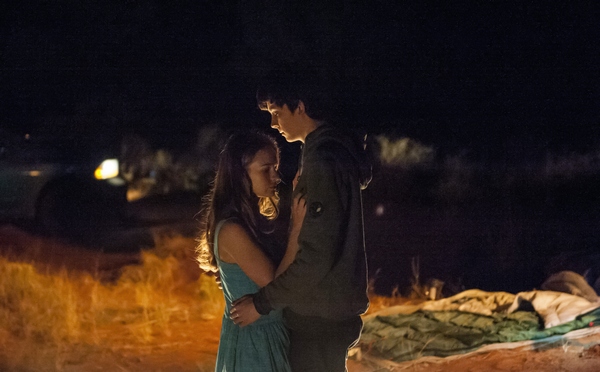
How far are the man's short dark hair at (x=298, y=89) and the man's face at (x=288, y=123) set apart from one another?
0.03 m

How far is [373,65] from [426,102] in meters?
A: 0.41

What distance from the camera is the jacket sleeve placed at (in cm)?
327

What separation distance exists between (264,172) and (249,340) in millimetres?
880

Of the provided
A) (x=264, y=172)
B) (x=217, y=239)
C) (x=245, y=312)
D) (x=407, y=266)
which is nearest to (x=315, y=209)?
(x=264, y=172)

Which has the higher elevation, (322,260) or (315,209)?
(315,209)

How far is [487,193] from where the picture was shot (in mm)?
4184

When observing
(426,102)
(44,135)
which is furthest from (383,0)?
(44,135)

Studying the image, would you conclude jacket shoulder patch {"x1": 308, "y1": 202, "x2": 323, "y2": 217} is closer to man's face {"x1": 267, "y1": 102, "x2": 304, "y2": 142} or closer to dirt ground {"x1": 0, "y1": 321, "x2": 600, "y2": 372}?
man's face {"x1": 267, "y1": 102, "x2": 304, "y2": 142}

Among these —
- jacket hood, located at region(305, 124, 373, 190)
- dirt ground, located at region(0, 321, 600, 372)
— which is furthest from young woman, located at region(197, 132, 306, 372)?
dirt ground, located at region(0, 321, 600, 372)

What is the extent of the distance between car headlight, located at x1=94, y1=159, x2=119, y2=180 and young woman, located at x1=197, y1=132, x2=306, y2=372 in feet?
2.97

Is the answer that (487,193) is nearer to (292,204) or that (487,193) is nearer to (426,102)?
(426,102)

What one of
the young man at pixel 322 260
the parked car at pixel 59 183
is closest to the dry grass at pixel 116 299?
the parked car at pixel 59 183

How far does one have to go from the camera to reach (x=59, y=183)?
4.15 meters

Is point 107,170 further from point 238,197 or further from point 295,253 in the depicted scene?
point 295,253
